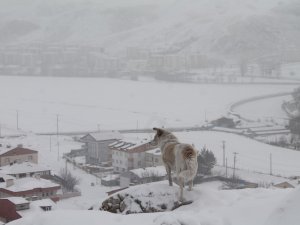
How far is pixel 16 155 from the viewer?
11.9m

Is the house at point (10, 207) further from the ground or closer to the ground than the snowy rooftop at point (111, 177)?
further from the ground

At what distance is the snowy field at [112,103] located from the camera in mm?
18922

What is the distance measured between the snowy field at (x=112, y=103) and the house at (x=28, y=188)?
8.86 m

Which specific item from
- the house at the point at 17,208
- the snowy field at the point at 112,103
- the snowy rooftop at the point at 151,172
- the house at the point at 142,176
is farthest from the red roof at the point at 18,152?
the snowy field at the point at 112,103

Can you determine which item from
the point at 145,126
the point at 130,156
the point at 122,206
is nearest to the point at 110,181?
the point at 130,156

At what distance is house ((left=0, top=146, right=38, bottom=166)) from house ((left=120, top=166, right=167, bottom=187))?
2.36 meters

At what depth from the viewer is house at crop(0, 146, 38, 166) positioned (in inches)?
461

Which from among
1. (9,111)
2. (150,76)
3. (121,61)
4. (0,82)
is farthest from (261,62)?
(9,111)

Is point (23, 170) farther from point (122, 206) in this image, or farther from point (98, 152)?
point (122, 206)

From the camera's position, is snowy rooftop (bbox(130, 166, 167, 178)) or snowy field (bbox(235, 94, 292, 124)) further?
snowy field (bbox(235, 94, 292, 124))

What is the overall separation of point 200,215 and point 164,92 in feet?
84.3

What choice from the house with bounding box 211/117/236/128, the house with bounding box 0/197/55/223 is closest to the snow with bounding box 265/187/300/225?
the house with bounding box 0/197/55/223

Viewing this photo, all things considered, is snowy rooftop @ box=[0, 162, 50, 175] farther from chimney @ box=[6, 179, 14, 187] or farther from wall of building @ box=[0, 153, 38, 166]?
wall of building @ box=[0, 153, 38, 166]

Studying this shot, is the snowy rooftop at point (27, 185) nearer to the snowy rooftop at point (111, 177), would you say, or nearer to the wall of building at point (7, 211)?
the wall of building at point (7, 211)
